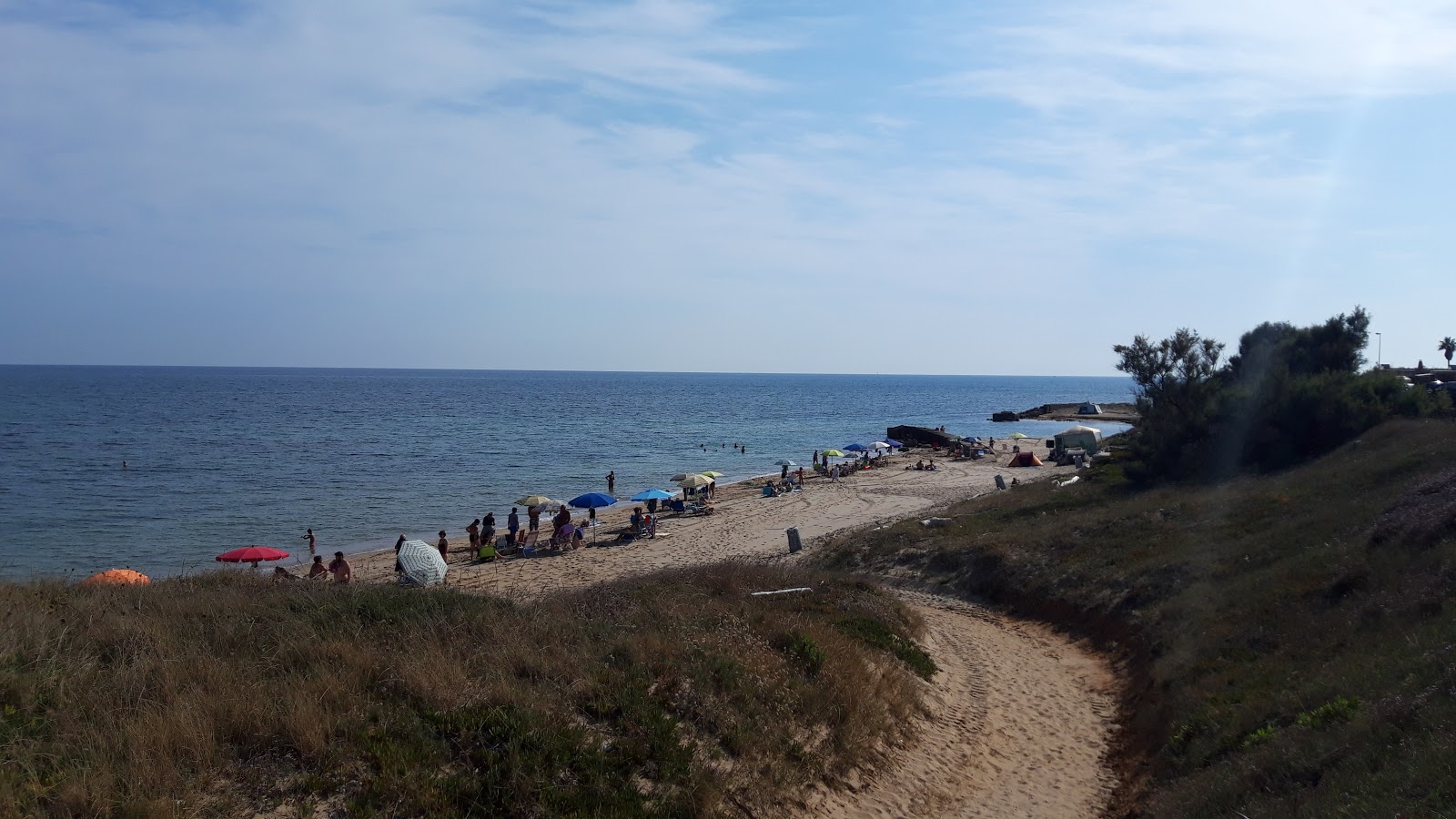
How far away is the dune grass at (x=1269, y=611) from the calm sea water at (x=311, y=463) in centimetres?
1580

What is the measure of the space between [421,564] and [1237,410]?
2388cm

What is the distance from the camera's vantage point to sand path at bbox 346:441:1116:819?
8.81 m

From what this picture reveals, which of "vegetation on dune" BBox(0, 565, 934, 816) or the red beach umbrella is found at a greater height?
"vegetation on dune" BBox(0, 565, 934, 816)

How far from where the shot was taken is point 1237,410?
27.8 meters

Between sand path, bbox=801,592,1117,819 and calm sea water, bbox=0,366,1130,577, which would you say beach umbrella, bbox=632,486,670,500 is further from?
sand path, bbox=801,592,1117,819

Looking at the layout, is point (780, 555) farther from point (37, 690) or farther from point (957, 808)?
point (37, 690)

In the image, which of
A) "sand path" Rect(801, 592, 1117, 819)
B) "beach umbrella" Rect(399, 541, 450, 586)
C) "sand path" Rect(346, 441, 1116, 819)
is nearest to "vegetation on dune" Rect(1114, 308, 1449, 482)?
"sand path" Rect(346, 441, 1116, 819)

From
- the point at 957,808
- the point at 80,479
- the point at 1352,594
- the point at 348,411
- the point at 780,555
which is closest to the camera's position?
the point at 957,808

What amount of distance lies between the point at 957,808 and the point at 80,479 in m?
43.4

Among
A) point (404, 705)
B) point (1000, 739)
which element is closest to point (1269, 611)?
point (1000, 739)

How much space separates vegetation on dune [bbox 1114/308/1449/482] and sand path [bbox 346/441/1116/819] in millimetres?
11679

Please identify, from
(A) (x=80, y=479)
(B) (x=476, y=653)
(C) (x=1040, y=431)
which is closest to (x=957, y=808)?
(B) (x=476, y=653)

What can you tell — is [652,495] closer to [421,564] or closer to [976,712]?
[421,564]

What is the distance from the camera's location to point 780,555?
2408 cm
